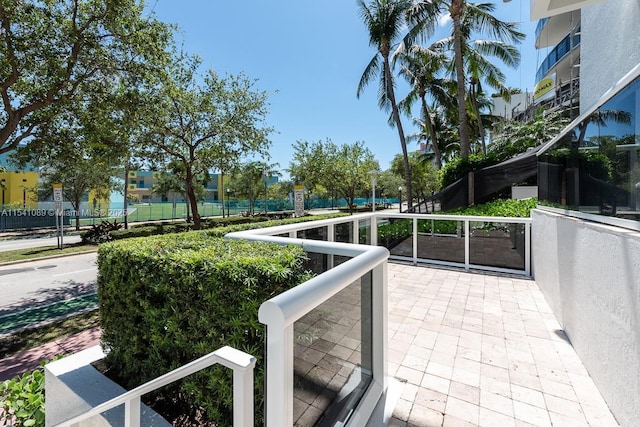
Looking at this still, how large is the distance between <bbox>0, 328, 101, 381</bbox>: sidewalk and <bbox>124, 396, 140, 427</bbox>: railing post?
3691 mm

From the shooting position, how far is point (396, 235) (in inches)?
290

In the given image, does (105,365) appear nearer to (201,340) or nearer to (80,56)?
(201,340)

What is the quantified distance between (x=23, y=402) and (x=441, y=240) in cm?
697

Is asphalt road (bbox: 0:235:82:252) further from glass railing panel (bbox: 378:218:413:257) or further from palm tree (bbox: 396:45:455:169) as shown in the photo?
palm tree (bbox: 396:45:455:169)

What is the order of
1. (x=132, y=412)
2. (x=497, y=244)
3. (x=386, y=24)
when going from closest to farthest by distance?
(x=132, y=412) → (x=497, y=244) → (x=386, y=24)

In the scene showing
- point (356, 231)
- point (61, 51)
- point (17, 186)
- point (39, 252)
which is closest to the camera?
point (61, 51)

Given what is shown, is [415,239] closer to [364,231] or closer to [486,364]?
[364,231]

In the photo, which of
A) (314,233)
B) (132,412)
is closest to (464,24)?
(314,233)

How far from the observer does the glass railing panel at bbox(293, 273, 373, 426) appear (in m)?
1.51

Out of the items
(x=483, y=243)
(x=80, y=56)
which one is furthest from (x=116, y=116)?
(x=483, y=243)

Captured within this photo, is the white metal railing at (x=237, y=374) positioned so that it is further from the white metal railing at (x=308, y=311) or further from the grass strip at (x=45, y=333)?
the grass strip at (x=45, y=333)

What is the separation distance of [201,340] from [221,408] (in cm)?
46

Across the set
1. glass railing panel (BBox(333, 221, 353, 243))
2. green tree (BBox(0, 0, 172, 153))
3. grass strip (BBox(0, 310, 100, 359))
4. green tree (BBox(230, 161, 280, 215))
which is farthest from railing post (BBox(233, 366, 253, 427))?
green tree (BBox(230, 161, 280, 215))

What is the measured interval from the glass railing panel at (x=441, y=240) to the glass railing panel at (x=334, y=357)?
4997mm
